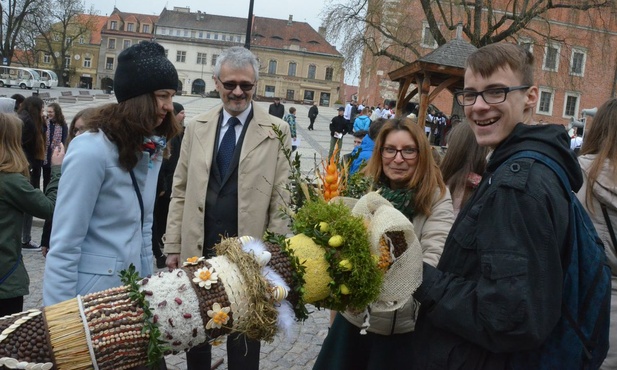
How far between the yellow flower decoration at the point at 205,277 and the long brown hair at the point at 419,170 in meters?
1.48

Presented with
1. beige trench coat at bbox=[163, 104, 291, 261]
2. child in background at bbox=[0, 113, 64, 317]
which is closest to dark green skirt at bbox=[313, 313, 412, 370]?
beige trench coat at bbox=[163, 104, 291, 261]

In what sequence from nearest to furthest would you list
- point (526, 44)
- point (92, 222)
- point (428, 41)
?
point (92, 222) → point (526, 44) → point (428, 41)

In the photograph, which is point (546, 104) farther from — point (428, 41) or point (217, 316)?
point (217, 316)

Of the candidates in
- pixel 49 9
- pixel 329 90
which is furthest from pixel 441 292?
pixel 329 90

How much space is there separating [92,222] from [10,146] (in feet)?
5.17

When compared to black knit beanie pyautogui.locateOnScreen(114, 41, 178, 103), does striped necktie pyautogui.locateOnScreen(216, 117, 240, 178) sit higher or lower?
lower

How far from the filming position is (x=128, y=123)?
8.73 ft

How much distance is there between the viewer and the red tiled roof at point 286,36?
8838 centimetres

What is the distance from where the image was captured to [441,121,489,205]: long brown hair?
13.5 ft

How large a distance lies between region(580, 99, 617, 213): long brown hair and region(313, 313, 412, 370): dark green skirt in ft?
4.44

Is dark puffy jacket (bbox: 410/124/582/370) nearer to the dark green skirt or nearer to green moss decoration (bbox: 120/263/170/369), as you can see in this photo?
green moss decoration (bbox: 120/263/170/369)

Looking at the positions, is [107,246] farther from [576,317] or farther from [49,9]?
Result: [49,9]

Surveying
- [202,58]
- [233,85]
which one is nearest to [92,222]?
[233,85]

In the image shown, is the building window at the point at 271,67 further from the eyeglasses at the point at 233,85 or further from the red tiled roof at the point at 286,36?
the eyeglasses at the point at 233,85
